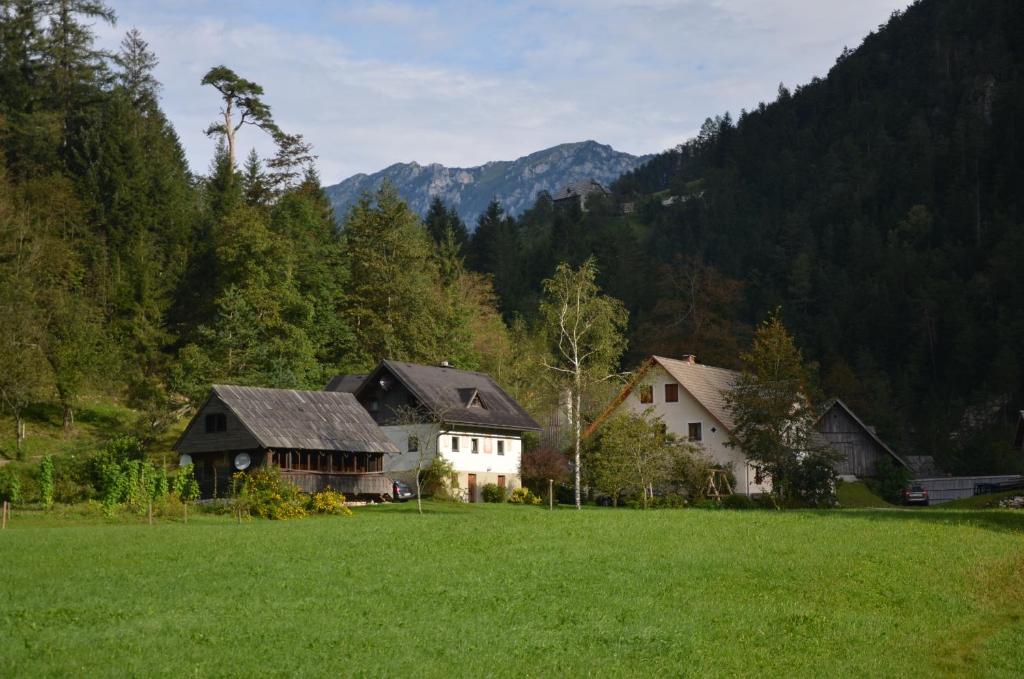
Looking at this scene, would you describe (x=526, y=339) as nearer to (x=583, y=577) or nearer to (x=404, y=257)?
(x=404, y=257)

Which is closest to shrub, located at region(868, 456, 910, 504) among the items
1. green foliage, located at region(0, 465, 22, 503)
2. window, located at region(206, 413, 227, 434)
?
window, located at region(206, 413, 227, 434)

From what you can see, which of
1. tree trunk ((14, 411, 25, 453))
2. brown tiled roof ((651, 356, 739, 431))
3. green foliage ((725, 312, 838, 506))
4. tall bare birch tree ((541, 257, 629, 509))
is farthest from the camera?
brown tiled roof ((651, 356, 739, 431))

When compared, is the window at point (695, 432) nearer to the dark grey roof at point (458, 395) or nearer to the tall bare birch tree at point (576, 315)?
the dark grey roof at point (458, 395)

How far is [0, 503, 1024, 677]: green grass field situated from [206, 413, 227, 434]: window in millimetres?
19314

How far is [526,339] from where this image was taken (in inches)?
3738

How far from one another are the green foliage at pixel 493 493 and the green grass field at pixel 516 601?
2914 cm

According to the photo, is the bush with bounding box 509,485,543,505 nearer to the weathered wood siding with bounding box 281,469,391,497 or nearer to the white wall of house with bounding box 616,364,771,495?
the weathered wood siding with bounding box 281,469,391,497

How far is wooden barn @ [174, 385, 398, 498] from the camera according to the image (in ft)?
173

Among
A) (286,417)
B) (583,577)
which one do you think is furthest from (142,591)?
(286,417)

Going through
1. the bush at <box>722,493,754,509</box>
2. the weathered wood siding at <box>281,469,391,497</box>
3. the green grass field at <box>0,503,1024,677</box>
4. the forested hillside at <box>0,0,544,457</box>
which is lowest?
the green grass field at <box>0,503,1024,677</box>

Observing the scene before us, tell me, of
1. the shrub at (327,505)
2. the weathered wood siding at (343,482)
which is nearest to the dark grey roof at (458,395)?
the weathered wood siding at (343,482)

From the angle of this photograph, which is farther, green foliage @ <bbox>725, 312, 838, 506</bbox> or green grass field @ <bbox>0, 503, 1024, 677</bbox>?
green foliage @ <bbox>725, 312, 838, 506</bbox>

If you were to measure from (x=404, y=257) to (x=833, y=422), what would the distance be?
111 ft

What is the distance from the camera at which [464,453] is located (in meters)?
64.8
